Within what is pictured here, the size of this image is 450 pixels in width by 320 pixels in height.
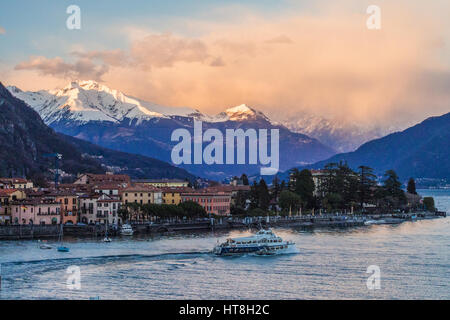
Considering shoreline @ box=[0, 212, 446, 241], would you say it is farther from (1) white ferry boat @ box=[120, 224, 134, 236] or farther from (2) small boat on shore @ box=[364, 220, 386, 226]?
(1) white ferry boat @ box=[120, 224, 134, 236]

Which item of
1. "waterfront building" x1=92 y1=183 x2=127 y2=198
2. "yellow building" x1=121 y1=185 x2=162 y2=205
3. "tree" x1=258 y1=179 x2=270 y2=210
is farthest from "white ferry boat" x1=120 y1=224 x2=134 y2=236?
"tree" x1=258 y1=179 x2=270 y2=210

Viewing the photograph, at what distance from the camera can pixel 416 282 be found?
1886 inches

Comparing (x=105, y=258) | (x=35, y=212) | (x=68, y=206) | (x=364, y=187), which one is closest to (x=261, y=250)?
(x=105, y=258)

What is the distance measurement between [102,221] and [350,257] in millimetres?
35642

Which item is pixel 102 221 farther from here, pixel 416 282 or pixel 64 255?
pixel 416 282

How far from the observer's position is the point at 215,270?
176 feet

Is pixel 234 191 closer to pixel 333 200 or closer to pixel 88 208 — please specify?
pixel 333 200

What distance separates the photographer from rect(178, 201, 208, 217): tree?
325 ft

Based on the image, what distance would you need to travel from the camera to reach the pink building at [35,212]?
8200cm

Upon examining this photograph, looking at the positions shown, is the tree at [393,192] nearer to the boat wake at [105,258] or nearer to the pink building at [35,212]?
the pink building at [35,212]

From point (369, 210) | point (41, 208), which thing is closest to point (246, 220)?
point (41, 208)

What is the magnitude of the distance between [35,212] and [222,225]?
24.3m

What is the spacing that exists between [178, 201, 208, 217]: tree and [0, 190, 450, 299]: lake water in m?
22.1

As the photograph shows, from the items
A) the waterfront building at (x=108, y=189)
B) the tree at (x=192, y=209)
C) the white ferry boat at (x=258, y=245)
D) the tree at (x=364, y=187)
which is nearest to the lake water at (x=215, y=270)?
the white ferry boat at (x=258, y=245)
